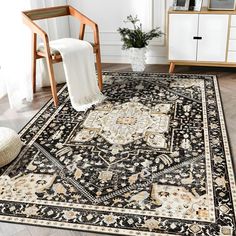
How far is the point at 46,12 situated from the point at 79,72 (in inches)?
29.7

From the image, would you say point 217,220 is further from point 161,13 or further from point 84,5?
point 84,5

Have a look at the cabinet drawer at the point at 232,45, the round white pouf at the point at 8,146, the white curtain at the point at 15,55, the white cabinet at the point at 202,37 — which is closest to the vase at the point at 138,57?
the white cabinet at the point at 202,37

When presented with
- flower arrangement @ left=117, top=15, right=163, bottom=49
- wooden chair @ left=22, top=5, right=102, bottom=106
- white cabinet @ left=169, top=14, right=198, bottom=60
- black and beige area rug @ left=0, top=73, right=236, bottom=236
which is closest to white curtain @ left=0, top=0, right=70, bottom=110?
wooden chair @ left=22, top=5, right=102, bottom=106

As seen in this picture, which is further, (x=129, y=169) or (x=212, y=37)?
(x=212, y=37)

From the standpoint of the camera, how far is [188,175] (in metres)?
2.27

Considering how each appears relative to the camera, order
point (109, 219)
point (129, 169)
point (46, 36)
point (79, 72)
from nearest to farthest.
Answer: point (109, 219) < point (129, 169) < point (46, 36) < point (79, 72)

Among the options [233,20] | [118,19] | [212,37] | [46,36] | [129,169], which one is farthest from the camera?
[118,19]

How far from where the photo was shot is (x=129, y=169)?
7.73ft

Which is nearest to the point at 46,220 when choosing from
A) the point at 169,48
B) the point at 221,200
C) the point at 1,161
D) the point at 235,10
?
the point at 1,161

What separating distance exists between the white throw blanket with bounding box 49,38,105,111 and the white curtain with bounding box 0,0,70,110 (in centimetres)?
34

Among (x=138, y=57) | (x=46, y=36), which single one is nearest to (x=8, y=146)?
(x=46, y=36)

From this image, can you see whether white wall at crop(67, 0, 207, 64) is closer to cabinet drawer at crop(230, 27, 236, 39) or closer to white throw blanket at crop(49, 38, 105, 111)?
cabinet drawer at crop(230, 27, 236, 39)

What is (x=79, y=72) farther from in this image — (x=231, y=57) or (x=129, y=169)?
(x=231, y=57)

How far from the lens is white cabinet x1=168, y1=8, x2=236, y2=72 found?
370 centimetres
